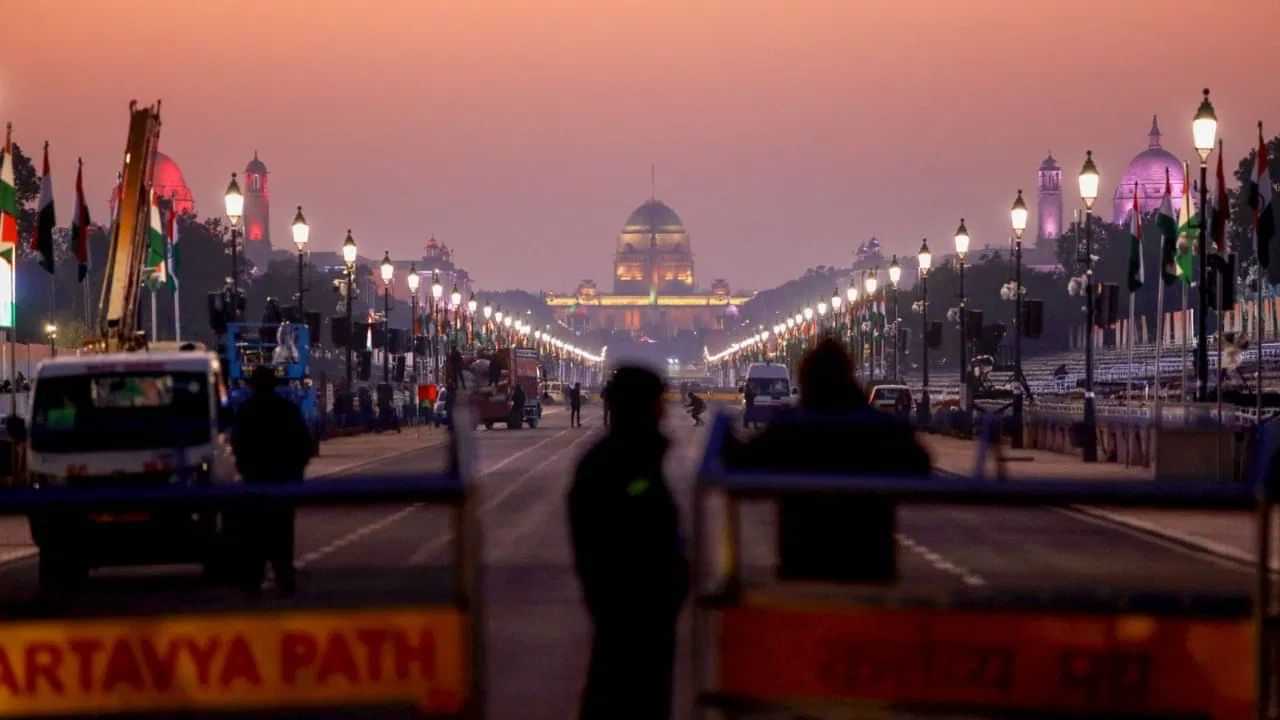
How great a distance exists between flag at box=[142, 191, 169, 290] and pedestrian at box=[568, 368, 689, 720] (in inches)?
1700

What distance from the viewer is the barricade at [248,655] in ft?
27.4

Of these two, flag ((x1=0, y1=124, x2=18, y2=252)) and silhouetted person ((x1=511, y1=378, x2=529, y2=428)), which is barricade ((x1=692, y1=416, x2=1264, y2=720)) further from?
silhouetted person ((x1=511, y1=378, x2=529, y2=428))

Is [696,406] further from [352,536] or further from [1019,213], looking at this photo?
[352,536]

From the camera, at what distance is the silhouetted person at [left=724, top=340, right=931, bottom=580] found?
28.7 feet

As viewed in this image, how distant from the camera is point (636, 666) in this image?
29.3 ft

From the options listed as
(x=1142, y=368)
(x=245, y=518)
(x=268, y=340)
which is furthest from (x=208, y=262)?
(x=245, y=518)

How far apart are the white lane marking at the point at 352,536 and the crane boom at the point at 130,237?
18537 millimetres

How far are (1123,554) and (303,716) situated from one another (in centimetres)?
1161

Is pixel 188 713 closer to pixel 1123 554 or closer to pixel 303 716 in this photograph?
pixel 303 716

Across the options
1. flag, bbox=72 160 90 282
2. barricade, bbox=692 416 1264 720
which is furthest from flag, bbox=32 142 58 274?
barricade, bbox=692 416 1264 720

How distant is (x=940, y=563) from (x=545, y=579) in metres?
9.77

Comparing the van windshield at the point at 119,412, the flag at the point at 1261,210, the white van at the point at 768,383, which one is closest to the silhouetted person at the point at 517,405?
the white van at the point at 768,383

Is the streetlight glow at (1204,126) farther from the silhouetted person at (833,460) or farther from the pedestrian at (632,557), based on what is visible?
the pedestrian at (632,557)

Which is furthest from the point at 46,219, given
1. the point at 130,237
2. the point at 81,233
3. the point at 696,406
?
the point at 696,406
